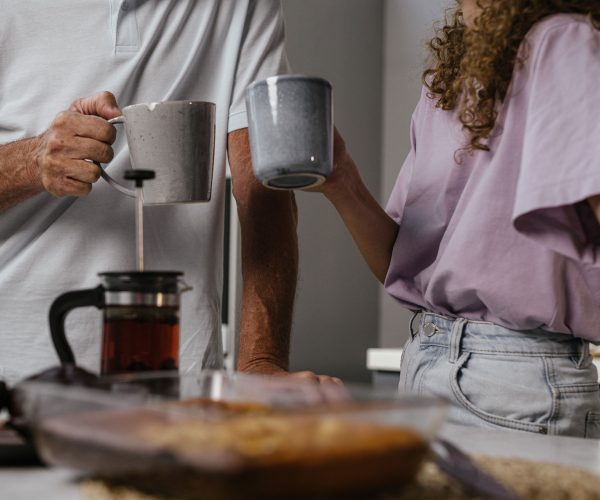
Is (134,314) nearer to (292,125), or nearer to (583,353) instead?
(292,125)

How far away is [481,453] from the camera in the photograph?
0.66 m

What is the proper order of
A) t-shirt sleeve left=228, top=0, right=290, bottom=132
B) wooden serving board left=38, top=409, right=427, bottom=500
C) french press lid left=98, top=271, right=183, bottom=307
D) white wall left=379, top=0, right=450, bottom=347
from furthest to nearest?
white wall left=379, top=0, right=450, bottom=347 → t-shirt sleeve left=228, top=0, right=290, bottom=132 → french press lid left=98, top=271, right=183, bottom=307 → wooden serving board left=38, top=409, right=427, bottom=500

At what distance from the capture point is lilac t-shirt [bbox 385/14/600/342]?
0.88 metres

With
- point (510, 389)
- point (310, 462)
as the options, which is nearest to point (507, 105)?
point (510, 389)

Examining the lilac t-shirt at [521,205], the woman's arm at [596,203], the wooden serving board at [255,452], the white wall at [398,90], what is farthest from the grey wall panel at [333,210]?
the wooden serving board at [255,452]

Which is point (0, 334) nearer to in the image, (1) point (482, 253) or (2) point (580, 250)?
(1) point (482, 253)

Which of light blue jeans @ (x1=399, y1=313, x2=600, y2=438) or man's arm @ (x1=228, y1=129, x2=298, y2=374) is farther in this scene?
man's arm @ (x1=228, y1=129, x2=298, y2=374)

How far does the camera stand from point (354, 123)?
11.9 feet

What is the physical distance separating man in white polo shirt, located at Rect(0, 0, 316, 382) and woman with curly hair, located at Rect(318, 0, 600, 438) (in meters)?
0.19

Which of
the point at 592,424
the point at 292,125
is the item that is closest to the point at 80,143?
the point at 292,125

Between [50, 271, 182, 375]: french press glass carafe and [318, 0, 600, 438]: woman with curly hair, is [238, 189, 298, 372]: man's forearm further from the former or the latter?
[50, 271, 182, 375]: french press glass carafe

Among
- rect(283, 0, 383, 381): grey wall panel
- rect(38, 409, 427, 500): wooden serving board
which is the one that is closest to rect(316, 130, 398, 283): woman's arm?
rect(38, 409, 427, 500): wooden serving board

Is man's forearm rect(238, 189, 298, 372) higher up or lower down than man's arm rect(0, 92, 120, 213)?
lower down

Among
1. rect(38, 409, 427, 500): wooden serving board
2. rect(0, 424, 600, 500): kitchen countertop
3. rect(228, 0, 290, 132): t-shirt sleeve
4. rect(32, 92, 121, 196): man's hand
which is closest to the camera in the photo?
rect(38, 409, 427, 500): wooden serving board
